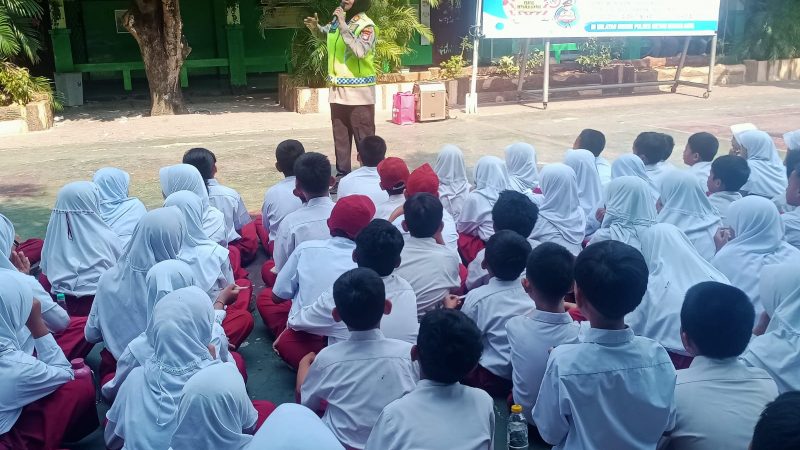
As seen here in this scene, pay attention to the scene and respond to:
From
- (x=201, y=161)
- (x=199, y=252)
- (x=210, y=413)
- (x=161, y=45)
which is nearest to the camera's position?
(x=210, y=413)

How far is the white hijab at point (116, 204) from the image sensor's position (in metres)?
4.66

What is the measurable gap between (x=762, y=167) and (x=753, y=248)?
1.92 meters

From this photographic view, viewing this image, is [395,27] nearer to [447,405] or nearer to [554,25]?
[554,25]

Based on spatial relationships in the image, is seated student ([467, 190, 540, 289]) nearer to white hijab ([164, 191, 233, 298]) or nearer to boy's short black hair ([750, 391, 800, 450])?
white hijab ([164, 191, 233, 298])

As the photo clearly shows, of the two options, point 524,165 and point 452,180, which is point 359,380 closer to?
point 452,180

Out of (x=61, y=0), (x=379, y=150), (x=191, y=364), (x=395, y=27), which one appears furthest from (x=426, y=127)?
(x=191, y=364)

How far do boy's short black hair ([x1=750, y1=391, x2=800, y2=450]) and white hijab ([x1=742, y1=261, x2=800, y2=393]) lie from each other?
111 centimetres

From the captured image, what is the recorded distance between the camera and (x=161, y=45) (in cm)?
1123

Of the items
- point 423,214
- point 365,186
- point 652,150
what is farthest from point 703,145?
point 423,214

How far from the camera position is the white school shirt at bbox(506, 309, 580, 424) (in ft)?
10.0

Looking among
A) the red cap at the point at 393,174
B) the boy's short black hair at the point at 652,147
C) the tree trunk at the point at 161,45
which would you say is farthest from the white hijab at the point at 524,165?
the tree trunk at the point at 161,45

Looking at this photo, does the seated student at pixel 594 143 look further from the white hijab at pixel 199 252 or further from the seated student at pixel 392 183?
the white hijab at pixel 199 252

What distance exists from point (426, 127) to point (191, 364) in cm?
786

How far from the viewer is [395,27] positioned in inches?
460
